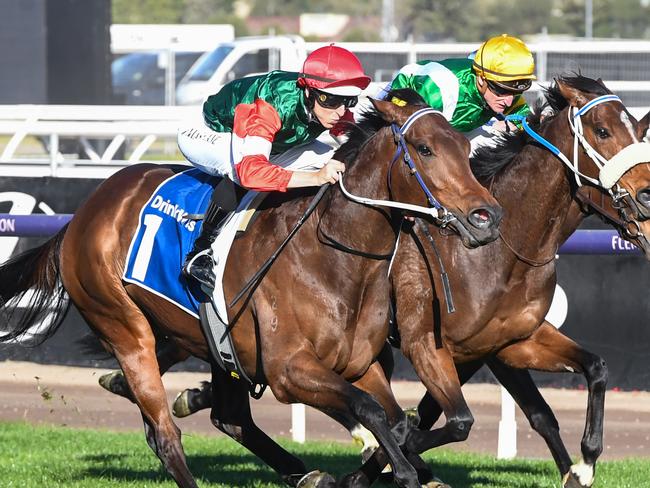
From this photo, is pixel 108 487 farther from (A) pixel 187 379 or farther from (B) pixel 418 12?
(B) pixel 418 12

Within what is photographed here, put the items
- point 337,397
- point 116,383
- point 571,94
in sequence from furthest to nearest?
point 116,383 → point 571,94 → point 337,397

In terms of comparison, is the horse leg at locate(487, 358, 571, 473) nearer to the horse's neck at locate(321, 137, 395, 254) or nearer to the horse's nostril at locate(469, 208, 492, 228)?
the horse's neck at locate(321, 137, 395, 254)

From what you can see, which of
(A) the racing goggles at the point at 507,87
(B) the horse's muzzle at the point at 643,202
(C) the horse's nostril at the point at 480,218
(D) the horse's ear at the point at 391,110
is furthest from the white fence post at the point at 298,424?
(C) the horse's nostril at the point at 480,218

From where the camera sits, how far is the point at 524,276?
16.7 feet

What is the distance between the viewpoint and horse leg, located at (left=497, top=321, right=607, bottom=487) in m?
4.95

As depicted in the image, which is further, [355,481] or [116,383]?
[116,383]

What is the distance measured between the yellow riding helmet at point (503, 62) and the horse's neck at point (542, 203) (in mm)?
329

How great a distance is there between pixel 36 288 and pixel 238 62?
1095 centimetres

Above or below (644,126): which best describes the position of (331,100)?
above

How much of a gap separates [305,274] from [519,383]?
1.30 metres

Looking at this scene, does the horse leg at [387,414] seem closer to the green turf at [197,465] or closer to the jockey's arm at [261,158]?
the jockey's arm at [261,158]

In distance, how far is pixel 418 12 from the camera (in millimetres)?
63531

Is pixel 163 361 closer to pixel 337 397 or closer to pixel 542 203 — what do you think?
pixel 337 397

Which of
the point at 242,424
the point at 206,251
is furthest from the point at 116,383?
the point at 206,251
